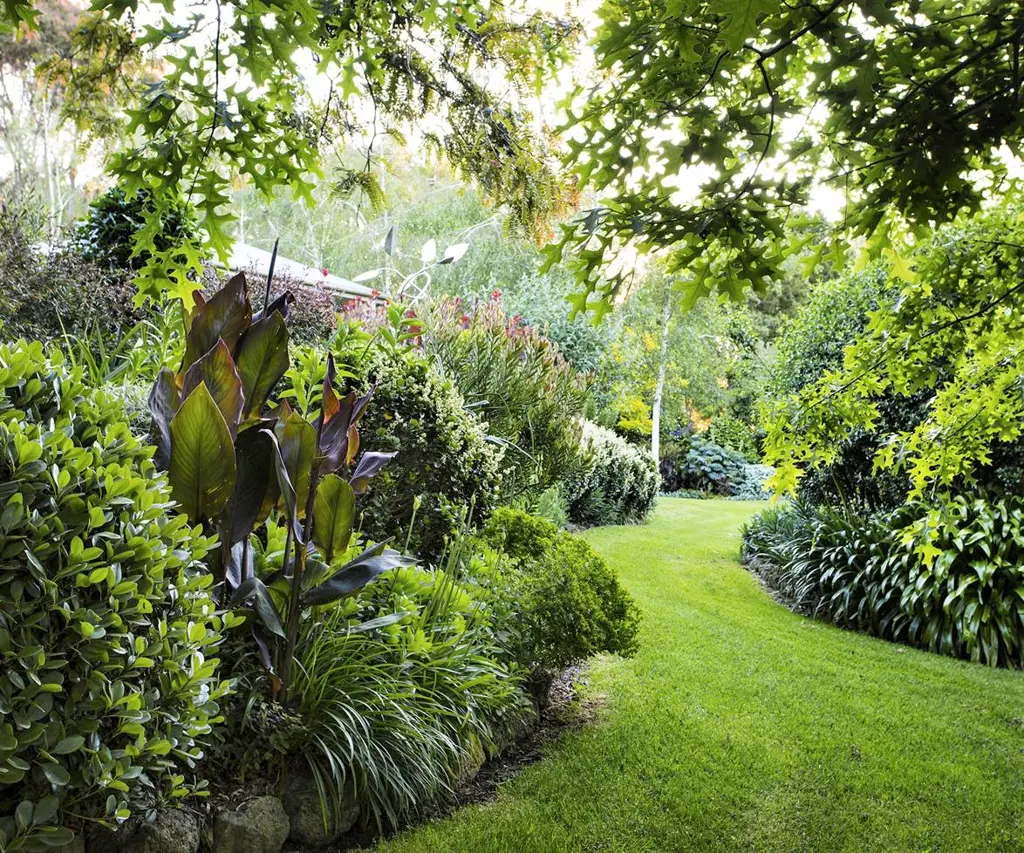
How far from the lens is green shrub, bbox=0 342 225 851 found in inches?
63.0

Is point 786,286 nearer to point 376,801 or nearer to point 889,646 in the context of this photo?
point 889,646

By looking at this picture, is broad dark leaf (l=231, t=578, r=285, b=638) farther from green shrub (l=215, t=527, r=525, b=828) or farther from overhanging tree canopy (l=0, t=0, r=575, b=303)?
overhanging tree canopy (l=0, t=0, r=575, b=303)

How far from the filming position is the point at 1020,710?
4.41 metres

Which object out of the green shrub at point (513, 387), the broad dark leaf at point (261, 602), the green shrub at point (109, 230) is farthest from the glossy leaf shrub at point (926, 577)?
the green shrub at point (109, 230)

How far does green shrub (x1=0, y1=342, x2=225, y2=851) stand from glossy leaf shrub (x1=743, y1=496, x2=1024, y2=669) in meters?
4.10

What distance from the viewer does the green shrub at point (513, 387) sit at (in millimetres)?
6777

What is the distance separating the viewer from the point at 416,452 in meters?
4.16

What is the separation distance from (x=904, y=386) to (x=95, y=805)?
347 centimetres

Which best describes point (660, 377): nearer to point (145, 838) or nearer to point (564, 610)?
point (564, 610)

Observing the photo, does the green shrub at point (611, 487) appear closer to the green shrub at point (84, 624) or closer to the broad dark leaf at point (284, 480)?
the broad dark leaf at point (284, 480)

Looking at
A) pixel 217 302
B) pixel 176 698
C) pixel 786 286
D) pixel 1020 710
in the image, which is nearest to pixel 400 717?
pixel 176 698

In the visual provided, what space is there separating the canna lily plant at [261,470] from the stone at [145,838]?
0.54 m

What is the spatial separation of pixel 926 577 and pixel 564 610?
12.5 ft

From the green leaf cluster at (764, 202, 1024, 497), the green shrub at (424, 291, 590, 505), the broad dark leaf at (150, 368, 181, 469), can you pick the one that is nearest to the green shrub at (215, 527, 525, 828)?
the broad dark leaf at (150, 368, 181, 469)
